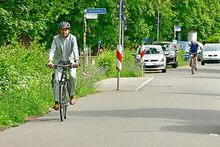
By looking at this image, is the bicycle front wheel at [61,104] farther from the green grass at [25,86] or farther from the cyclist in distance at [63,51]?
the green grass at [25,86]

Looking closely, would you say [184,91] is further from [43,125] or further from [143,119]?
[43,125]

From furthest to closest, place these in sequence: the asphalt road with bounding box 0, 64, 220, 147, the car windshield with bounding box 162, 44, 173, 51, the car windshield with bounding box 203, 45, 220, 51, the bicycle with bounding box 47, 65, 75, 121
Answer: the car windshield with bounding box 203, 45, 220, 51 < the car windshield with bounding box 162, 44, 173, 51 < the bicycle with bounding box 47, 65, 75, 121 < the asphalt road with bounding box 0, 64, 220, 147

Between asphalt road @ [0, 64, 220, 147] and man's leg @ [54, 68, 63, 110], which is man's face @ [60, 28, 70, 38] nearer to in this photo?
man's leg @ [54, 68, 63, 110]

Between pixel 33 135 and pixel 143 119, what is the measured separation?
279 centimetres

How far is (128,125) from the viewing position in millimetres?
10297

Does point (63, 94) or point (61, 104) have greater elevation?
point (63, 94)

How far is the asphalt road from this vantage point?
8414mm

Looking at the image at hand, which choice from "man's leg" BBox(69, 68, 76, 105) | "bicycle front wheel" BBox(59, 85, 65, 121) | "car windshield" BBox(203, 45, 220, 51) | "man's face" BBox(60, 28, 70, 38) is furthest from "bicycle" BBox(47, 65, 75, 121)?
"car windshield" BBox(203, 45, 220, 51)

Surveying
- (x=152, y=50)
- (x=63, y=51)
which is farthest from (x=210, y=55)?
(x=63, y=51)

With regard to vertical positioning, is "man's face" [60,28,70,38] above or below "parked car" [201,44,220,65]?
above

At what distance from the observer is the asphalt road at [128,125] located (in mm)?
8414

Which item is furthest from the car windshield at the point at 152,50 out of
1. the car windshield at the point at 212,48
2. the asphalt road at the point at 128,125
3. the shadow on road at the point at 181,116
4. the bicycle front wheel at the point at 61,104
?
the bicycle front wheel at the point at 61,104

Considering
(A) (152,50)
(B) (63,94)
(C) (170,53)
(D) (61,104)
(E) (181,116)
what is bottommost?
(E) (181,116)

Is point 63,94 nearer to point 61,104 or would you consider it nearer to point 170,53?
point 61,104
